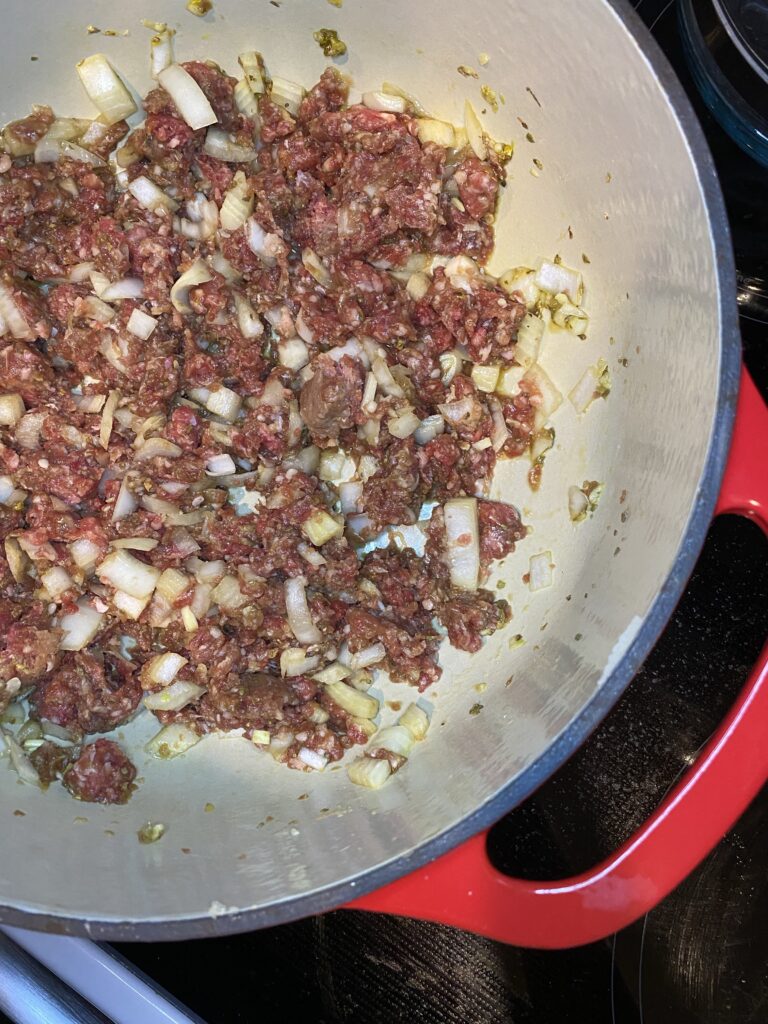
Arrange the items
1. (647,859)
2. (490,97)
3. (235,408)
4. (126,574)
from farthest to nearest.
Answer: (235,408) < (126,574) < (490,97) < (647,859)

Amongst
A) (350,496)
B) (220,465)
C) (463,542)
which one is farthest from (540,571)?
(220,465)

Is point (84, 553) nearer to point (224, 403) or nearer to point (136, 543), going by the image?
point (136, 543)

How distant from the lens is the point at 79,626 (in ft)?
8.34

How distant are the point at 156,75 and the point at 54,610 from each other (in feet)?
5.57

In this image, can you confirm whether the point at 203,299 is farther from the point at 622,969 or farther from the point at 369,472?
the point at 622,969

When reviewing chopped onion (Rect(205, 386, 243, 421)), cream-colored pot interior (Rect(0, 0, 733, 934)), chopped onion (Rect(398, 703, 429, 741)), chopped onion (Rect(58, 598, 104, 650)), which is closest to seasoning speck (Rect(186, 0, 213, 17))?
cream-colored pot interior (Rect(0, 0, 733, 934))

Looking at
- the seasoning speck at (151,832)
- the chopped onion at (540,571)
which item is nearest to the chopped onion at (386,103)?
the chopped onion at (540,571)

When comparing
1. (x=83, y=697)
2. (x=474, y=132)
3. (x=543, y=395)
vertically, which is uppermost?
(x=474, y=132)

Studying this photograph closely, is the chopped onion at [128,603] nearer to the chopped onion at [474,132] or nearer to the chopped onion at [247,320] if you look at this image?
the chopped onion at [247,320]

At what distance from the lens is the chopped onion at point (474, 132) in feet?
7.84

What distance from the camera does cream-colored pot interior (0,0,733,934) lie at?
1811mm

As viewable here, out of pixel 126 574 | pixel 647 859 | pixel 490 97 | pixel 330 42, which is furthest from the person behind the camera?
pixel 126 574

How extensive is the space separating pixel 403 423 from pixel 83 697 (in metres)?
1.32

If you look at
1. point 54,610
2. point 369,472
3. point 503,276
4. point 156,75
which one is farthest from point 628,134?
point 54,610
